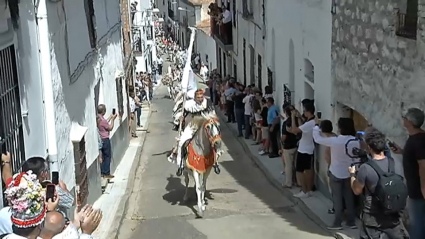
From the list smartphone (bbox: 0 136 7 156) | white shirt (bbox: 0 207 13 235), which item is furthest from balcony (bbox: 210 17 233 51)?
white shirt (bbox: 0 207 13 235)

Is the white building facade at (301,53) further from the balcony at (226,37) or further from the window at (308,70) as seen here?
the balcony at (226,37)

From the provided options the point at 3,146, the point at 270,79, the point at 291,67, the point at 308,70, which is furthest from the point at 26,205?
the point at 270,79

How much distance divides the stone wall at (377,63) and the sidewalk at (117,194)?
4.02 m

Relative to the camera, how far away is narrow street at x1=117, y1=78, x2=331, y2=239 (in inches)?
402

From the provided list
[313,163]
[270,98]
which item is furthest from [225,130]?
[313,163]

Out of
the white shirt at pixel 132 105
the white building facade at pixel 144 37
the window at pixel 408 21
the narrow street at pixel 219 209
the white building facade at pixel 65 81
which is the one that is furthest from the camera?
the white building facade at pixel 144 37

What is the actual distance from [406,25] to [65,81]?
475cm

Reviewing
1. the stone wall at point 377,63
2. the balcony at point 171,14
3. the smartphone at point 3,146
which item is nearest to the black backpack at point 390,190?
the stone wall at point 377,63

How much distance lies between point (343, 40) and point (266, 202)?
3.05m

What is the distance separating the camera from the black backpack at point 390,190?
6699 millimetres

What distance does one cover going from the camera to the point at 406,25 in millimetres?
8414

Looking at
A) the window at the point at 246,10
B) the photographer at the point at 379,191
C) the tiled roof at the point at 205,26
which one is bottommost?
the tiled roof at the point at 205,26

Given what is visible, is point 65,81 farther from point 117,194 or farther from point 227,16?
point 227,16

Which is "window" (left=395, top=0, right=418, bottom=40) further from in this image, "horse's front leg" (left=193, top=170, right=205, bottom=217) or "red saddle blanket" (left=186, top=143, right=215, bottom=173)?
"horse's front leg" (left=193, top=170, right=205, bottom=217)
